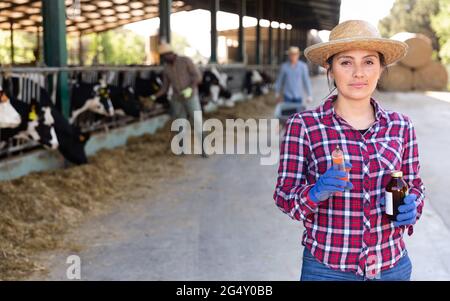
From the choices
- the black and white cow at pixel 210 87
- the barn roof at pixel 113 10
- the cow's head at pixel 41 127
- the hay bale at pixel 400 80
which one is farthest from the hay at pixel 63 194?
the hay bale at pixel 400 80

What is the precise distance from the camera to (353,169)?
75.2 inches

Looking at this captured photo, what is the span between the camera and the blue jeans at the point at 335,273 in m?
1.93

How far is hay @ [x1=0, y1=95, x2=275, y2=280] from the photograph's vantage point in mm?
4328

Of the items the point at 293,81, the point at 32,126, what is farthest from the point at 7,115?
the point at 293,81

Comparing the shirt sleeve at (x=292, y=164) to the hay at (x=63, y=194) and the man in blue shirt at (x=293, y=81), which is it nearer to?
the hay at (x=63, y=194)

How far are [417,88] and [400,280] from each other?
75.7 ft

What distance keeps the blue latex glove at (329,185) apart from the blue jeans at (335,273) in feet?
0.86

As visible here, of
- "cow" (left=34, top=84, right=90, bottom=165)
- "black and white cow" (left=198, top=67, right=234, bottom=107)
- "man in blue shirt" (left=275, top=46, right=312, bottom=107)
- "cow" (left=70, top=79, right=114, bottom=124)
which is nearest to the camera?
"cow" (left=34, top=84, right=90, bottom=165)

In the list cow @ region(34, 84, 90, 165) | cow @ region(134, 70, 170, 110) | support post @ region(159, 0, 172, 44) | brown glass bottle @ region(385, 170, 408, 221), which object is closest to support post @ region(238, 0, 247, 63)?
support post @ region(159, 0, 172, 44)

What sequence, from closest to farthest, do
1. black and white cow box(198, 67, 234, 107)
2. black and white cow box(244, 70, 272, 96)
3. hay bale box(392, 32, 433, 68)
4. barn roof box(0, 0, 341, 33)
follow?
black and white cow box(198, 67, 234, 107), barn roof box(0, 0, 341, 33), black and white cow box(244, 70, 272, 96), hay bale box(392, 32, 433, 68)

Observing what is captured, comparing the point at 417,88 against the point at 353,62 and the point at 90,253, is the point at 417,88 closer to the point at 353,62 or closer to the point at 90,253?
the point at 90,253

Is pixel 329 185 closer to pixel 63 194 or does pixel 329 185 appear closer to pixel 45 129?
pixel 63 194

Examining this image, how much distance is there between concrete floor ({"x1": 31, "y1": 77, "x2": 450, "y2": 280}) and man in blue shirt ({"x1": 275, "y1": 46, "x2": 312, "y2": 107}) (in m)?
1.84

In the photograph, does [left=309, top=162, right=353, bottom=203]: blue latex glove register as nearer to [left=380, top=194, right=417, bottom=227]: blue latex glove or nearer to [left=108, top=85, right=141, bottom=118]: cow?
[left=380, top=194, right=417, bottom=227]: blue latex glove
